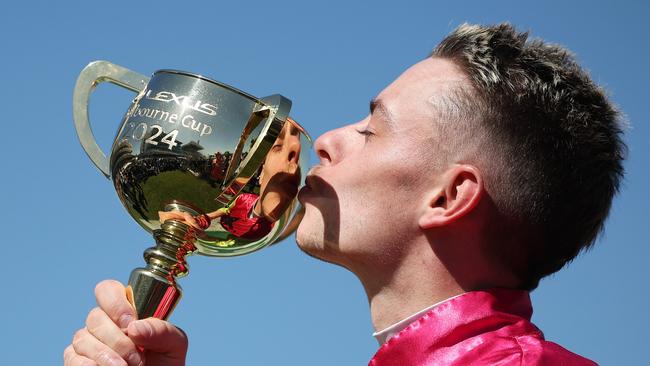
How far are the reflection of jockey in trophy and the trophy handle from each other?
1.80 feet

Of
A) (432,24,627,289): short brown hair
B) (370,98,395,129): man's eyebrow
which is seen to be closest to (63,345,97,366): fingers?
(370,98,395,129): man's eyebrow

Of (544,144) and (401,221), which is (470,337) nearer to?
(401,221)

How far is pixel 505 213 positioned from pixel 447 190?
0.76ft

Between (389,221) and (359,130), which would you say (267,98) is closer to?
(359,130)

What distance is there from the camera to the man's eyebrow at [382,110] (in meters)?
3.79

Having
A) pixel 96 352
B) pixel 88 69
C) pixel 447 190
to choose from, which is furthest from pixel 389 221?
pixel 88 69

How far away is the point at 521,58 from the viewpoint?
12.7ft

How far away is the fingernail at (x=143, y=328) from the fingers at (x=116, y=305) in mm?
73

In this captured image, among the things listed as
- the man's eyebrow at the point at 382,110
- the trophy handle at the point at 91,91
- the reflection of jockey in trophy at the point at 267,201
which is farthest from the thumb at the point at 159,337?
the man's eyebrow at the point at 382,110

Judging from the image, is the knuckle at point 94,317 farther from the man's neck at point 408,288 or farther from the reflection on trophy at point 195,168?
the man's neck at point 408,288

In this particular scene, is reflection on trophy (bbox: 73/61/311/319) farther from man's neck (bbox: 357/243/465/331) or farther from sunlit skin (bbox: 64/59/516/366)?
man's neck (bbox: 357/243/465/331)

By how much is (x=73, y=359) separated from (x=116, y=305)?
229mm

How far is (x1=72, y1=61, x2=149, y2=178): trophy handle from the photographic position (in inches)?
161

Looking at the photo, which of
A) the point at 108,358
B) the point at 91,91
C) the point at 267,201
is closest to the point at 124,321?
the point at 108,358
